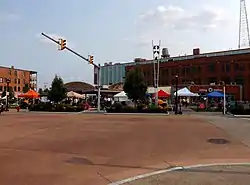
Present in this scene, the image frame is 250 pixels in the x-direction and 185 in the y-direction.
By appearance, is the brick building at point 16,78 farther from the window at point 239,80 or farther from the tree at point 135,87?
the tree at point 135,87

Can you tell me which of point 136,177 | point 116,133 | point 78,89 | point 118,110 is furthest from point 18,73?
point 136,177

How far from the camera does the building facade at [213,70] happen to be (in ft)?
304

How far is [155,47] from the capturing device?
51.6m

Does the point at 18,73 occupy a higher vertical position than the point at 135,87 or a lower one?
higher

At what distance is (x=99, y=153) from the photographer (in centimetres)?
1348

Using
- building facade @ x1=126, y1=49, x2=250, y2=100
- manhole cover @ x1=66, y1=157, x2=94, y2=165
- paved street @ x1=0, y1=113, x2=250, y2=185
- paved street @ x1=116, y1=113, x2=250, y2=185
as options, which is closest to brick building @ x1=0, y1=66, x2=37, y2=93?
building facade @ x1=126, y1=49, x2=250, y2=100

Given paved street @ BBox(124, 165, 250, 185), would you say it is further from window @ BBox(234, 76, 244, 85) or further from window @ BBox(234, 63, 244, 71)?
window @ BBox(234, 63, 244, 71)

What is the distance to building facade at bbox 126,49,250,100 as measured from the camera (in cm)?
9268

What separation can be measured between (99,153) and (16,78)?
435ft

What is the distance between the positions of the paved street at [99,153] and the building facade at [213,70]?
248 ft

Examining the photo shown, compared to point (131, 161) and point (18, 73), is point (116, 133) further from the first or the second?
point (18, 73)

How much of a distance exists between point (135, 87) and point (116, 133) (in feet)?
115

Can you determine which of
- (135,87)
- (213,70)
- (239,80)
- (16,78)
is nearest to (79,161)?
(135,87)

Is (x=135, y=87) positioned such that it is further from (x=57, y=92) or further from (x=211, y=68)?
(x=211, y=68)
